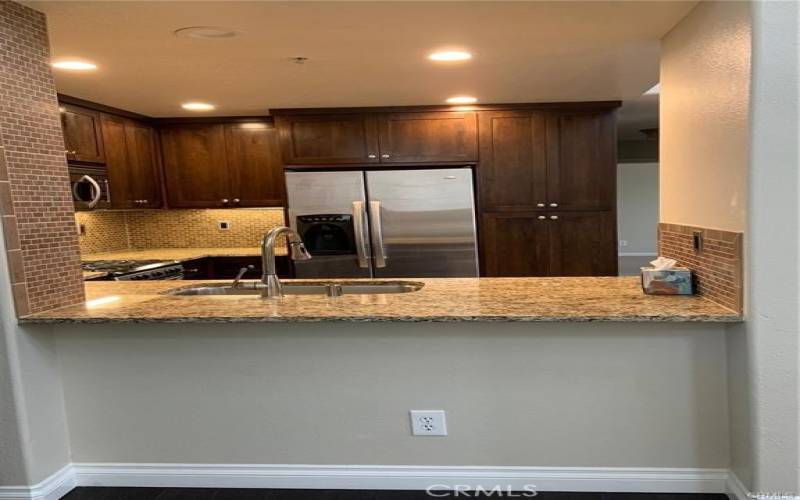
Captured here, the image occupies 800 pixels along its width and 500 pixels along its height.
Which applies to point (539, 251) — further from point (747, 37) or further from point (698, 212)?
point (747, 37)

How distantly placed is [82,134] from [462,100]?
110 inches

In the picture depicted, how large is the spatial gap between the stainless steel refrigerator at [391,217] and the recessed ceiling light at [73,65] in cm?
167

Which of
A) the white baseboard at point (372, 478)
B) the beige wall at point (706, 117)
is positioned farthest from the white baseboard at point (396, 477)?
the beige wall at point (706, 117)

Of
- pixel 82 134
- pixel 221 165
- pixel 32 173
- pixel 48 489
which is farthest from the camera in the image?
pixel 221 165

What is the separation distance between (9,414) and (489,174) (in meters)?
3.40

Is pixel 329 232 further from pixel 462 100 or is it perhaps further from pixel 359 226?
pixel 462 100

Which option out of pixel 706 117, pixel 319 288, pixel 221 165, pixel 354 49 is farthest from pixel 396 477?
pixel 221 165

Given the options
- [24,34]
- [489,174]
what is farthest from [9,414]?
[489,174]

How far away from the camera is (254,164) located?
4.45 m

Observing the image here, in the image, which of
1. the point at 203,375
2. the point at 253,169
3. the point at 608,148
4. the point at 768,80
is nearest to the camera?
the point at 768,80

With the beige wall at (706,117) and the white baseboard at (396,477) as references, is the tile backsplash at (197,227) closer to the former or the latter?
the white baseboard at (396,477)

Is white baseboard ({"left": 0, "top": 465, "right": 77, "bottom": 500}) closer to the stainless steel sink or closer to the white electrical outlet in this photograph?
the stainless steel sink

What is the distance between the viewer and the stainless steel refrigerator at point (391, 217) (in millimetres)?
4082

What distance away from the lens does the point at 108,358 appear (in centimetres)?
211
